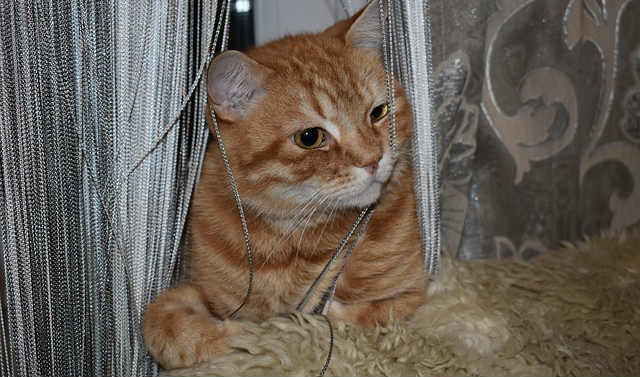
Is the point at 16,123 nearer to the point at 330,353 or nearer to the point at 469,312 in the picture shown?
the point at 330,353

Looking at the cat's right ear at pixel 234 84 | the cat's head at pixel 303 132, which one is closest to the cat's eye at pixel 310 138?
the cat's head at pixel 303 132

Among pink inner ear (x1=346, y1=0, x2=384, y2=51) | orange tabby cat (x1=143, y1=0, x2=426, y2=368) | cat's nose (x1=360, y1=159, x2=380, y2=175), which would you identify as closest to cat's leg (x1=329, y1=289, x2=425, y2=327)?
orange tabby cat (x1=143, y1=0, x2=426, y2=368)

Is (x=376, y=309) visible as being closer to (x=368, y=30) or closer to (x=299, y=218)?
(x=299, y=218)

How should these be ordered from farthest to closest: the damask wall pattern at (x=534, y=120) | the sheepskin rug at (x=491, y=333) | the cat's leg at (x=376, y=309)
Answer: the damask wall pattern at (x=534, y=120)
the cat's leg at (x=376, y=309)
the sheepskin rug at (x=491, y=333)

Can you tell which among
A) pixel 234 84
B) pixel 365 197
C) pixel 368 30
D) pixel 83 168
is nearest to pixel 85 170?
pixel 83 168

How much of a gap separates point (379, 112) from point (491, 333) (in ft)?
1.48

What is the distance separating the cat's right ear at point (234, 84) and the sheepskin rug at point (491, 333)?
380 mm

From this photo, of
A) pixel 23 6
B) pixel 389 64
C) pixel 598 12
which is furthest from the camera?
pixel 598 12

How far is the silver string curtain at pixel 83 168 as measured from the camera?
851mm

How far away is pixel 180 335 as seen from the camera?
88 cm

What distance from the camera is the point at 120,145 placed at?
867mm

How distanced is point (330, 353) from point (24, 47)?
0.67m

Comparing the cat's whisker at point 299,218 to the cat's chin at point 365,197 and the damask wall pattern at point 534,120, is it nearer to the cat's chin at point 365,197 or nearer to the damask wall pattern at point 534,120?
A: the cat's chin at point 365,197

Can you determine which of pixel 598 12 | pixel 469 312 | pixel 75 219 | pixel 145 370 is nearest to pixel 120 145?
pixel 75 219
